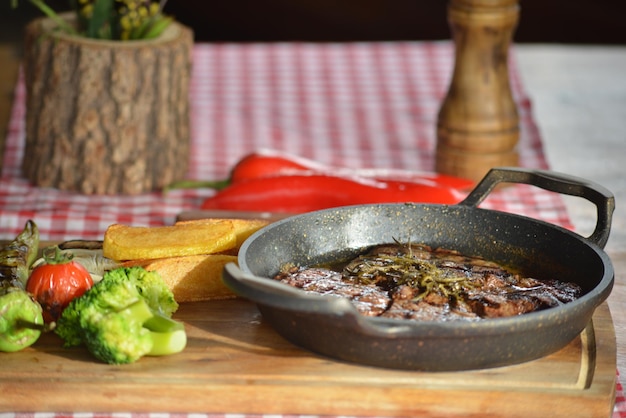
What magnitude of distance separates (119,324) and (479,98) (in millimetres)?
1712

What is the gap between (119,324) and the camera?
171cm

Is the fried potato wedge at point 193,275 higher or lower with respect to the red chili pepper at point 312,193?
higher

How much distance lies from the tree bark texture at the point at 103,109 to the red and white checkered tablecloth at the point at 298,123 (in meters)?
0.07

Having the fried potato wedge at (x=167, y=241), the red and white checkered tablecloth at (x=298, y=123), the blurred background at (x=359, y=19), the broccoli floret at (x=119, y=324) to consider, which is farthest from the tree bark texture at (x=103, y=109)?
the blurred background at (x=359, y=19)

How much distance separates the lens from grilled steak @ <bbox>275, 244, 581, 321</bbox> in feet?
5.85

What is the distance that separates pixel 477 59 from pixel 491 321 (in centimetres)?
162

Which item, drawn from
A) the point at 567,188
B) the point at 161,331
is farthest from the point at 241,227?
the point at 567,188

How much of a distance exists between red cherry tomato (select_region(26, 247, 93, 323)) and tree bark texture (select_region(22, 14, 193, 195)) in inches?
47.3

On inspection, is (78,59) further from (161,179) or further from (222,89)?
(222,89)

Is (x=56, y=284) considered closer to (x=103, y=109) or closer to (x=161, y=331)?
(x=161, y=331)

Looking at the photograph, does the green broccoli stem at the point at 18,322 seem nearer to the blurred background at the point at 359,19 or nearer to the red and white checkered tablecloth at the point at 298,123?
the red and white checkered tablecloth at the point at 298,123

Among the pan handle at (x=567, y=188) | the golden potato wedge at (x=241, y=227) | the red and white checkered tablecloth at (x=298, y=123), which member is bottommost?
the red and white checkered tablecloth at (x=298, y=123)

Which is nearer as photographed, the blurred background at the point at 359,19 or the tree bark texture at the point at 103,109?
the tree bark texture at the point at 103,109

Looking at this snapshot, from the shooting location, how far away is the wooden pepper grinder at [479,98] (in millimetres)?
3045
